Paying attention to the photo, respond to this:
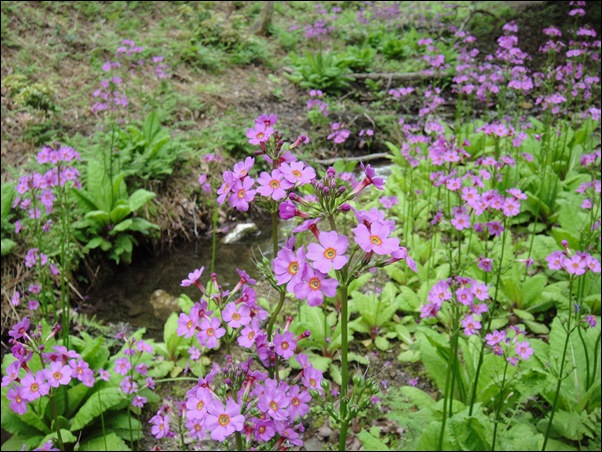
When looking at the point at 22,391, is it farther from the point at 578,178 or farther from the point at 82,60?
the point at 82,60

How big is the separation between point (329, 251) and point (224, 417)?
472 mm

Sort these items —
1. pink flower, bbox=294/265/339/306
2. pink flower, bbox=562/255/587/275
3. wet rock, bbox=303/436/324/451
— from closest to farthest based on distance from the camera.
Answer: pink flower, bbox=294/265/339/306 < pink flower, bbox=562/255/587/275 < wet rock, bbox=303/436/324/451

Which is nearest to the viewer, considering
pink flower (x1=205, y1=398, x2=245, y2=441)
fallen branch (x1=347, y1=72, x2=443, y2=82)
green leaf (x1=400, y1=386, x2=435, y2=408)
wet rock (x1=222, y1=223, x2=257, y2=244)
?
pink flower (x1=205, y1=398, x2=245, y2=441)

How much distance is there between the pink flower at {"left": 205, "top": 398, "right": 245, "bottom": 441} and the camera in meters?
1.21

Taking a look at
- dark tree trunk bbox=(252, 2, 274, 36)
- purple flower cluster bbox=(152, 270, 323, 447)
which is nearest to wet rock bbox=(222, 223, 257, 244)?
purple flower cluster bbox=(152, 270, 323, 447)

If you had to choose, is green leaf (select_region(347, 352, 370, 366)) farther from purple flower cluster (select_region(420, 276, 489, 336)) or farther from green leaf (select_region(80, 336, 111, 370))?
green leaf (select_region(80, 336, 111, 370))

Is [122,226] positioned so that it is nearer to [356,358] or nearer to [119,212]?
[119,212]

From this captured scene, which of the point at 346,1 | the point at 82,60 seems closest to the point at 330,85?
the point at 82,60

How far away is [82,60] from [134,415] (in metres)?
6.00

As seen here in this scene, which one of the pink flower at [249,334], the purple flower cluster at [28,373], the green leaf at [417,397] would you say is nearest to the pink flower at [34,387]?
the purple flower cluster at [28,373]

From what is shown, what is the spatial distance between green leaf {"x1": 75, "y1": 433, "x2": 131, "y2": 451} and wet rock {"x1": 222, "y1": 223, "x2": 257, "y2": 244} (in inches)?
102

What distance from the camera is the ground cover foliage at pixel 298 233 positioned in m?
1.38

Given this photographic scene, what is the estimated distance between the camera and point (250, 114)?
23.3 ft

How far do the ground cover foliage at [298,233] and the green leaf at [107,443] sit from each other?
0.08 feet
